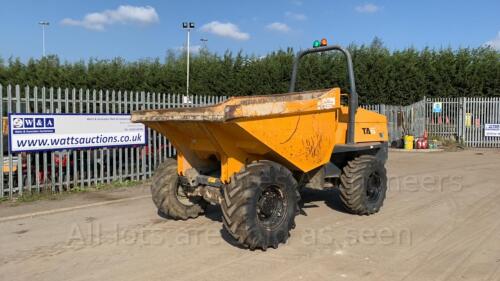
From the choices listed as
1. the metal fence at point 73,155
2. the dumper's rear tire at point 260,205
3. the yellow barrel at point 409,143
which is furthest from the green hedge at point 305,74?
the dumper's rear tire at point 260,205

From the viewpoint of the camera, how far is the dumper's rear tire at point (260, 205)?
5422 mm

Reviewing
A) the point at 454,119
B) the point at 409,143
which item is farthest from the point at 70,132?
the point at 454,119

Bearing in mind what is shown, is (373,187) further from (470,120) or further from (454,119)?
(454,119)

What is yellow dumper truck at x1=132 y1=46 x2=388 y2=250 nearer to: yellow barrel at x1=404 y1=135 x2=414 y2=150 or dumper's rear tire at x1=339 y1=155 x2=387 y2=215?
dumper's rear tire at x1=339 y1=155 x2=387 y2=215

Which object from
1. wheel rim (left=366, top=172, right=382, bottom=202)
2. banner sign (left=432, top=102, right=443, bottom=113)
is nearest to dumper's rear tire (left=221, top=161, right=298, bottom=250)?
wheel rim (left=366, top=172, right=382, bottom=202)

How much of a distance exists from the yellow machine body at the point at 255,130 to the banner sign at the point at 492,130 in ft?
56.2

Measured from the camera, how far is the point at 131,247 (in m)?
5.81

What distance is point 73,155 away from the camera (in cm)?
968

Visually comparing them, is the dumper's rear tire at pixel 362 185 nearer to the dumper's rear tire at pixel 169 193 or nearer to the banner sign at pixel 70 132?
the dumper's rear tire at pixel 169 193

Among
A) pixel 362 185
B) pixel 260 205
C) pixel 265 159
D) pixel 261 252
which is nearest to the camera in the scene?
pixel 261 252

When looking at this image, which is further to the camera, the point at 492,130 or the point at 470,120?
the point at 470,120

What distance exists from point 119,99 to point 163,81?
2340 cm

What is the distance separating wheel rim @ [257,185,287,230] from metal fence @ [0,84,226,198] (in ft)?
17.1

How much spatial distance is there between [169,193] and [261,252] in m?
1.87
